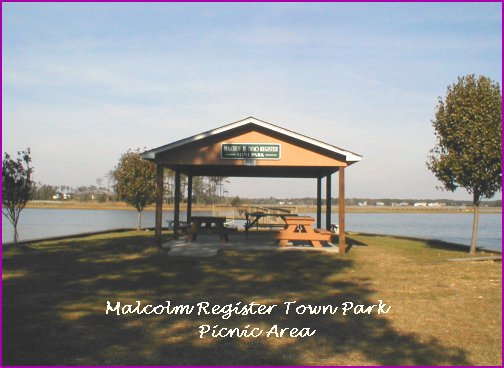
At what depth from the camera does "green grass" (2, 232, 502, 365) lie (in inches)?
215

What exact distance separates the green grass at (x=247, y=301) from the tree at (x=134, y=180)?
41.2 feet

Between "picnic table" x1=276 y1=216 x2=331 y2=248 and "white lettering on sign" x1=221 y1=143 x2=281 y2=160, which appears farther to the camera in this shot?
"picnic table" x1=276 y1=216 x2=331 y2=248

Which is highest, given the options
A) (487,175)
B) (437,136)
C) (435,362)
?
(437,136)

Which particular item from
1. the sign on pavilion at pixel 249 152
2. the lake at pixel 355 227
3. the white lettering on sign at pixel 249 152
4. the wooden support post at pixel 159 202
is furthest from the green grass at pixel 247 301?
the lake at pixel 355 227

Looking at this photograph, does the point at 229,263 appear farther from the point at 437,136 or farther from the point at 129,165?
the point at 129,165

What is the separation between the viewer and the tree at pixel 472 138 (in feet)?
50.4

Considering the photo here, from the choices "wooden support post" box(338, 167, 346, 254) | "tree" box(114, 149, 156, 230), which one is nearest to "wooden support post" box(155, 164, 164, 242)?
"wooden support post" box(338, 167, 346, 254)

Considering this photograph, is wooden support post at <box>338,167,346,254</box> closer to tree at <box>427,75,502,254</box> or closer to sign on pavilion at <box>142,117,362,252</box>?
sign on pavilion at <box>142,117,362,252</box>

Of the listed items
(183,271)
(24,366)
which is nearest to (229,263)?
(183,271)

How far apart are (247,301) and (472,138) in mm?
10479

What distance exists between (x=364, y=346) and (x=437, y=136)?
12646 mm

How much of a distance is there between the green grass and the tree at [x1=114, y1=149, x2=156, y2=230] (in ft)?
41.2

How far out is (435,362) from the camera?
537cm

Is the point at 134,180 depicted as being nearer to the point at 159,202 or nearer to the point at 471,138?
the point at 159,202
